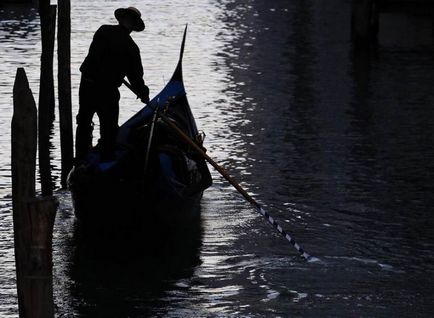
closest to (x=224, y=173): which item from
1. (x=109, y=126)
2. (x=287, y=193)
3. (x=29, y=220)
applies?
(x=109, y=126)

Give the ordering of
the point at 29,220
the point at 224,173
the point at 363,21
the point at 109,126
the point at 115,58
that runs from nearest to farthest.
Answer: the point at 29,220, the point at 224,173, the point at 115,58, the point at 109,126, the point at 363,21

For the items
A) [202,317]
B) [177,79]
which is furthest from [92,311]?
[177,79]

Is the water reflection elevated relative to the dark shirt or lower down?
lower down

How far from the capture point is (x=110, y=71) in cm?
1162

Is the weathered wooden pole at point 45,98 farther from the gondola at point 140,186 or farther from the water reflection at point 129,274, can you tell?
the water reflection at point 129,274

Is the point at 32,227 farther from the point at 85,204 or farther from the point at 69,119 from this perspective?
the point at 69,119

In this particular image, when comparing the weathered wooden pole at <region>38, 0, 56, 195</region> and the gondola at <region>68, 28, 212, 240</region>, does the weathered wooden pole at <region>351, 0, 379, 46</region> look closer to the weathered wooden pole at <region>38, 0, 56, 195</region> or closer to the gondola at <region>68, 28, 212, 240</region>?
the weathered wooden pole at <region>38, 0, 56, 195</region>

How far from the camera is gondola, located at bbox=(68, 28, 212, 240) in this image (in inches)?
431

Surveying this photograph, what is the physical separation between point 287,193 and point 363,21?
14.1 meters

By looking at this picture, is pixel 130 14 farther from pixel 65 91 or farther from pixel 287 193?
pixel 287 193

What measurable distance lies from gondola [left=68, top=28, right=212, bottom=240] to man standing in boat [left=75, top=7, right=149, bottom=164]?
18 cm

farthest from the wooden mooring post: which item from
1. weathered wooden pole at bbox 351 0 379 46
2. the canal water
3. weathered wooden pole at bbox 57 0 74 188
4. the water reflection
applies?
weathered wooden pole at bbox 351 0 379 46

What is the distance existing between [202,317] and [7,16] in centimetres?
2615

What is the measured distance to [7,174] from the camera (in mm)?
13836
